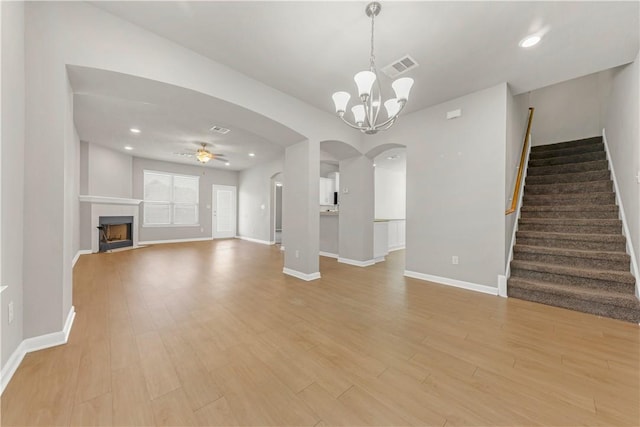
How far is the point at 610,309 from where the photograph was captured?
2506mm

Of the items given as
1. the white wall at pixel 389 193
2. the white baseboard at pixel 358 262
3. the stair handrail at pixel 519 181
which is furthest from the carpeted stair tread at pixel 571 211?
the white wall at pixel 389 193

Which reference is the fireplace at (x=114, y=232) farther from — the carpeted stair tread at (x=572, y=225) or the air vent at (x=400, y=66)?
the carpeted stair tread at (x=572, y=225)

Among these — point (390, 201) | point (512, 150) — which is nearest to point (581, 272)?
point (512, 150)

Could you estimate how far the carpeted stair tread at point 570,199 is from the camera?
3403 millimetres

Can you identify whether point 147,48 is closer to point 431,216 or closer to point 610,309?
point 431,216

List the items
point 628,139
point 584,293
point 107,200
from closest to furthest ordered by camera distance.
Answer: point 584,293 → point 628,139 → point 107,200

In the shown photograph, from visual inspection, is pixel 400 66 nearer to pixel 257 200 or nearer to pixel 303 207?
pixel 303 207

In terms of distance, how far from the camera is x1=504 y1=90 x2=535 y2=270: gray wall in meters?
3.24

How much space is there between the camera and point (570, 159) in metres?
4.28

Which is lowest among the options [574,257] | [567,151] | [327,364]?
[327,364]

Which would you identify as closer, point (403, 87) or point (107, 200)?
point (403, 87)

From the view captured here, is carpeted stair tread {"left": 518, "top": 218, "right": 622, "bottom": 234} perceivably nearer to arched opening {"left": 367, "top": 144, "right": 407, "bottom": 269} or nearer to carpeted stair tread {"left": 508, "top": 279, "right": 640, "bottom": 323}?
carpeted stair tread {"left": 508, "top": 279, "right": 640, "bottom": 323}

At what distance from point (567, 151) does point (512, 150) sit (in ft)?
7.14

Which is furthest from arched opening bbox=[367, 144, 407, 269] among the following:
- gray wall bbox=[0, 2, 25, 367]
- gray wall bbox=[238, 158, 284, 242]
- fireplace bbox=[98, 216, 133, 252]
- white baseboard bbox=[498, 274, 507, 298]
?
fireplace bbox=[98, 216, 133, 252]
